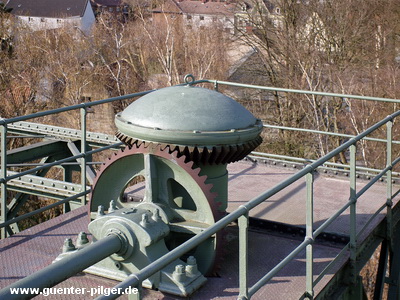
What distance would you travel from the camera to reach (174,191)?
203 inches

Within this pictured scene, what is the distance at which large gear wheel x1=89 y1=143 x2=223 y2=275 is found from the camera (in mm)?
4836

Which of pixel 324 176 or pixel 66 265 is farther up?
pixel 66 265

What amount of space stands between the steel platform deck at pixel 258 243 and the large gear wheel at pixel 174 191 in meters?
0.30

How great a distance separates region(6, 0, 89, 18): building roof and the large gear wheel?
74.4 metres

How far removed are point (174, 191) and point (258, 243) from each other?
97 centimetres

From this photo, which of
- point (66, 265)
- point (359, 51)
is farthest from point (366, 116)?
point (66, 265)

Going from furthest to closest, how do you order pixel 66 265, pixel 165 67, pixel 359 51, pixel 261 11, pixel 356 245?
pixel 165 67
pixel 261 11
pixel 359 51
pixel 356 245
pixel 66 265

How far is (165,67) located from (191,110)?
36.2 meters

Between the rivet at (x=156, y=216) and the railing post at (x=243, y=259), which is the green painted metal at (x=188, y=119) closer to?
the rivet at (x=156, y=216)

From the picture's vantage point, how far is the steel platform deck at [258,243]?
471 centimetres

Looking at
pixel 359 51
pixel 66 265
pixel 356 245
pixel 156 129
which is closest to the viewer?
pixel 66 265

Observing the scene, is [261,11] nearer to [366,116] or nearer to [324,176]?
[366,116]

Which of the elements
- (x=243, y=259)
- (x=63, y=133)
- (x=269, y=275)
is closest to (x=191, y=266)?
(x=269, y=275)

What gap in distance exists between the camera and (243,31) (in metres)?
33.6
